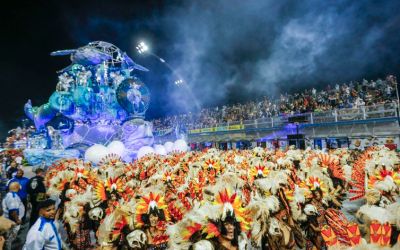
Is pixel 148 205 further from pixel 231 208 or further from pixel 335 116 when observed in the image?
pixel 335 116

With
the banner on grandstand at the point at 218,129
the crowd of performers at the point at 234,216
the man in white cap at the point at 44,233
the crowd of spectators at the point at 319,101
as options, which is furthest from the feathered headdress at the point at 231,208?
the banner on grandstand at the point at 218,129

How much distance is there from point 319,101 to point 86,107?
835 inches

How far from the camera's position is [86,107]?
25.6 meters

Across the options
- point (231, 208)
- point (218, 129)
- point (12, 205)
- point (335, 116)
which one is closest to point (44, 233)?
point (231, 208)

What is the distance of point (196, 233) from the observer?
9.16ft

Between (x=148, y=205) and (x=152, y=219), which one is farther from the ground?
(x=148, y=205)

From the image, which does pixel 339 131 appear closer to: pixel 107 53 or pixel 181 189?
pixel 181 189

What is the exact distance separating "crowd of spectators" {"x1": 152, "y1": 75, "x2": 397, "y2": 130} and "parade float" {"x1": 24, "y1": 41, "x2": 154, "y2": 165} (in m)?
9.77

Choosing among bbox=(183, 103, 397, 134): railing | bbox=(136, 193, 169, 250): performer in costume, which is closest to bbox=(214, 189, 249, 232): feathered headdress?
bbox=(136, 193, 169, 250): performer in costume

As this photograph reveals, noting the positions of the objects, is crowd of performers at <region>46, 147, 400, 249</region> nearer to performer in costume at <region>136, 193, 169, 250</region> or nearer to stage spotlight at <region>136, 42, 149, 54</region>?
performer in costume at <region>136, 193, 169, 250</region>

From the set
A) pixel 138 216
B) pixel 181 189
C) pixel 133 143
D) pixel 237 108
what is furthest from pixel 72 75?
pixel 138 216

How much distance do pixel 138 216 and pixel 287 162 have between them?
6626mm

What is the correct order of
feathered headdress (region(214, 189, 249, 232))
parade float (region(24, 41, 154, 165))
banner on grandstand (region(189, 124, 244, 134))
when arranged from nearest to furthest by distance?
feathered headdress (region(214, 189, 249, 232)) < parade float (region(24, 41, 154, 165)) < banner on grandstand (region(189, 124, 244, 134))

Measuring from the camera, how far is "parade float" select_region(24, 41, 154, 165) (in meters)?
22.3
